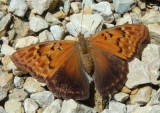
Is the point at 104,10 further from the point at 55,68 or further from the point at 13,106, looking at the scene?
the point at 13,106

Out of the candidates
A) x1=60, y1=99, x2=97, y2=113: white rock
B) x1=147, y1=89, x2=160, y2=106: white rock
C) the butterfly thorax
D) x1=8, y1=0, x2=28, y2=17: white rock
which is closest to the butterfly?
the butterfly thorax

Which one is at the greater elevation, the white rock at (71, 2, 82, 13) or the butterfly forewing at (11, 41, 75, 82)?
the white rock at (71, 2, 82, 13)

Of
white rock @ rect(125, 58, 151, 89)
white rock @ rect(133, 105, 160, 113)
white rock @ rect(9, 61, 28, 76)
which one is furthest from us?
white rock @ rect(9, 61, 28, 76)

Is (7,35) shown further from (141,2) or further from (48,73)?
(141,2)

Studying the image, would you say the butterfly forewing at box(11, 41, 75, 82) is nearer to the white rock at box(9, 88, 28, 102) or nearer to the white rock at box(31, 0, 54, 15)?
the white rock at box(9, 88, 28, 102)

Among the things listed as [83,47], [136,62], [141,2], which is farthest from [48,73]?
[141,2]

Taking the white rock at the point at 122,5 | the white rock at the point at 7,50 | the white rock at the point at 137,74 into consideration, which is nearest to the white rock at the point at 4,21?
the white rock at the point at 7,50
